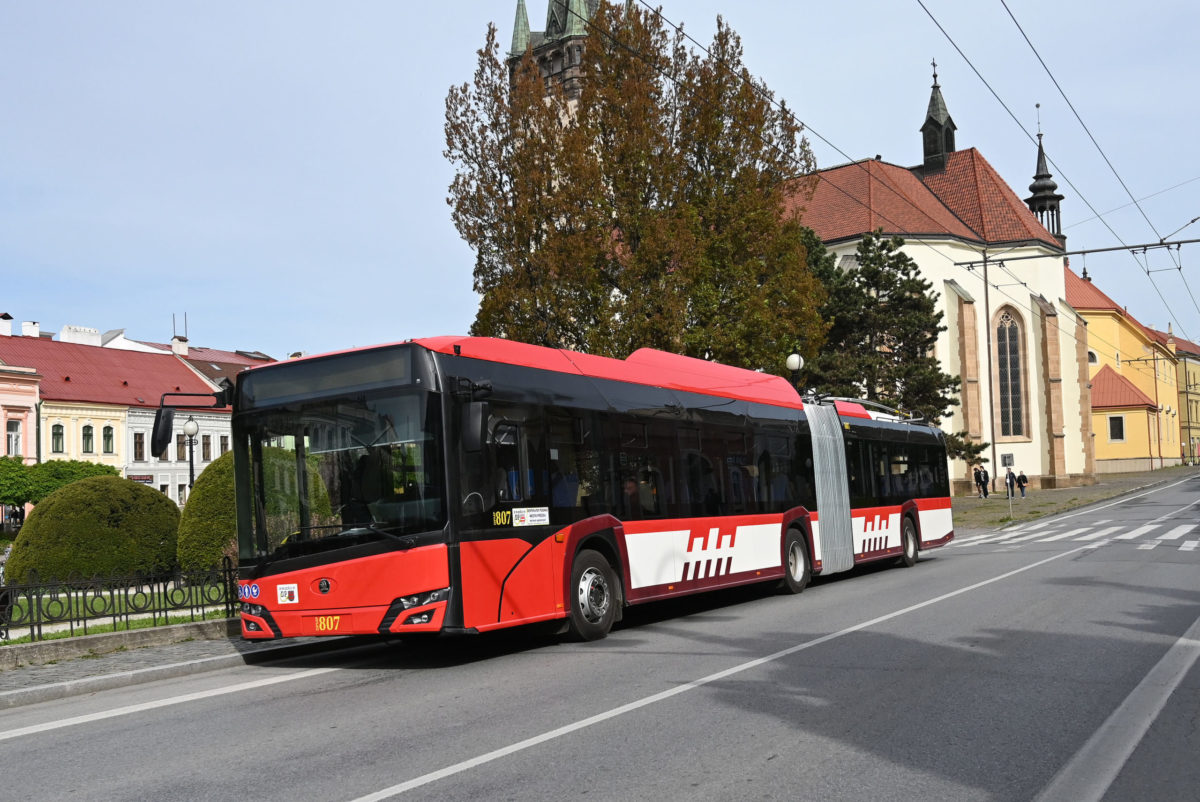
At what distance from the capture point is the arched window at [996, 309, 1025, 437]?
209 ft

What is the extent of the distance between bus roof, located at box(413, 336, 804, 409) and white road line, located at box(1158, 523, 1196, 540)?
42.5ft

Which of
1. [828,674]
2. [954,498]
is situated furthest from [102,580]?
[954,498]

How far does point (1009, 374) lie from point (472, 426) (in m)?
59.0

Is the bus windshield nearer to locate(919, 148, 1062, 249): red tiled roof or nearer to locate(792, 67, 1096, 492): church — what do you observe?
locate(792, 67, 1096, 492): church

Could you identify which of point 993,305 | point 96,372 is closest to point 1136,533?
point 993,305

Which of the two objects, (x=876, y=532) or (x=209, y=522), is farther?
(x=876, y=532)

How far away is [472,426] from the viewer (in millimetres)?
9938

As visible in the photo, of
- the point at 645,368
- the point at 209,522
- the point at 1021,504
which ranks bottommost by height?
the point at 1021,504

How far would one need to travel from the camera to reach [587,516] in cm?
1217

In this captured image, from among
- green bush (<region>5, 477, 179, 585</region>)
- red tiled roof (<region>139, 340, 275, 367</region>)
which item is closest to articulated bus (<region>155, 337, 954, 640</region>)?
green bush (<region>5, 477, 179, 585</region>)

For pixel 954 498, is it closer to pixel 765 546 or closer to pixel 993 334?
pixel 993 334

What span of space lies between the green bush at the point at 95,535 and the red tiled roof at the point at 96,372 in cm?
4665

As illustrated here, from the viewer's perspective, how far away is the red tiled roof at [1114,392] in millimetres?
95500

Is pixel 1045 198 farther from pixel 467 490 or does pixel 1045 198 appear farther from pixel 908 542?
pixel 467 490
